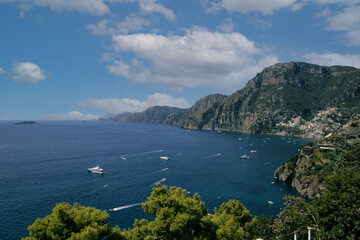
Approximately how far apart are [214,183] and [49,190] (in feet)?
197

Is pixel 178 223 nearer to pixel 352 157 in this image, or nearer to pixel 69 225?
pixel 69 225

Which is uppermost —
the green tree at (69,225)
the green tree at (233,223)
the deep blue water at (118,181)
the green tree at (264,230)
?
the green tree at (69,225)

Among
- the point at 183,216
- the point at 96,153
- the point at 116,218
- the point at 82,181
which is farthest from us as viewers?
the point at 96,153

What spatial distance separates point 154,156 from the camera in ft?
443

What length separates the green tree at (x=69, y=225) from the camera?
84.2ft

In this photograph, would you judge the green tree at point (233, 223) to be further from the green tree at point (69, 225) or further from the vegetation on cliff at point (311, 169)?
the vegetation on cliff at point (311, 169)

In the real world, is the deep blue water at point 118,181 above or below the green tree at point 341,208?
below

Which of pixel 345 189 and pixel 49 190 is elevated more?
pixel 345 189

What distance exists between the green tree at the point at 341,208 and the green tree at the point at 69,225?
1071 inches

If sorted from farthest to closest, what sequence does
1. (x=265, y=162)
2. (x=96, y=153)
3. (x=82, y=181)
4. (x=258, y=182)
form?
(x=96, y=153)
(x=265, y=162)
(x=258, y=182)
(x=82, y=181)

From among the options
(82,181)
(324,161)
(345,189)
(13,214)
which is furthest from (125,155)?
(345,189)

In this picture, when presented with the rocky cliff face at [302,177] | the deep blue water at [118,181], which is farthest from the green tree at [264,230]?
the rocky cliff face at [302,177]

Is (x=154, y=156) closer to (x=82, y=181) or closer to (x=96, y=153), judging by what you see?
(x=96, y=153)

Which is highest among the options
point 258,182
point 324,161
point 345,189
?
point 345,189
